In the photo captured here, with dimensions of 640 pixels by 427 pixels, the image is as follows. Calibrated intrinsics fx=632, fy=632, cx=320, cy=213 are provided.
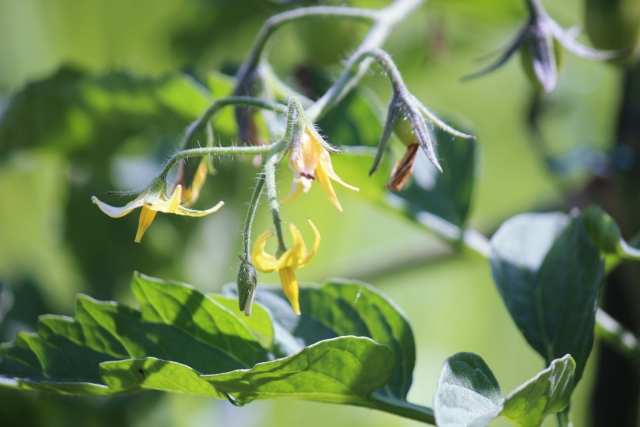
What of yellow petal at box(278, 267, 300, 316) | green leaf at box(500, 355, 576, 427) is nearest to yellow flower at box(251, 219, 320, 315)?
yellow petal at box(278, 267, 300, 316)

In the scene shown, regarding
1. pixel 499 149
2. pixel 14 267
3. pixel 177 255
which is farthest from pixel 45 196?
pixel 499 149

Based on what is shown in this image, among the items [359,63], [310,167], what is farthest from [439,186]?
[310,167]

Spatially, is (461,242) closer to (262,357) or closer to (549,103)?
(262,357)

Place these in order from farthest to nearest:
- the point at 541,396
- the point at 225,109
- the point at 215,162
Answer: the point at 215,162 → the point at 225,109 → the point at 541,396

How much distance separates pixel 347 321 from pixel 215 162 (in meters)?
0.39

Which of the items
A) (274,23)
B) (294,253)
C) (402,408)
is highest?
(274,23)

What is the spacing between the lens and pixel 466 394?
301 millimetres

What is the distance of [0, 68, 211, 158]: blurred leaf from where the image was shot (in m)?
0.53

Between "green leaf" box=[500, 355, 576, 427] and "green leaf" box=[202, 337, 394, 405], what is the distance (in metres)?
0.07

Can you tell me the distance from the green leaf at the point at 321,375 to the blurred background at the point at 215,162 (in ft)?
0.65

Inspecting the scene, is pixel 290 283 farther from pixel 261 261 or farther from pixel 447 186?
pixel 447 186


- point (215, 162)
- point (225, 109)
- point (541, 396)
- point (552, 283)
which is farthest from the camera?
point (215, 162)

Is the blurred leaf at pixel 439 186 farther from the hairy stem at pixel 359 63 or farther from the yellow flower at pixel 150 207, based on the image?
the yellow flower at pixel 150 207

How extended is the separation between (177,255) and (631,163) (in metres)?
0.51
